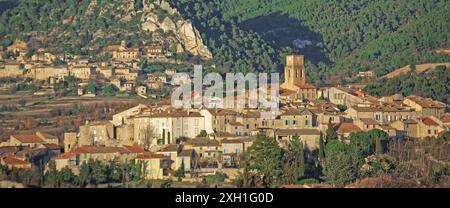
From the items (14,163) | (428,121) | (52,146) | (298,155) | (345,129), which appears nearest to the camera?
(14,163)

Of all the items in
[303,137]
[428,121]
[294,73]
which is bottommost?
[303,137]

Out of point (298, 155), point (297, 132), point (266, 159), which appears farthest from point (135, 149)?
point (266, 159)

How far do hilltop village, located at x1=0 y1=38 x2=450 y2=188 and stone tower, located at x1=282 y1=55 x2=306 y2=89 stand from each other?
4 cm

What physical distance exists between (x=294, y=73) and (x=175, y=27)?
16.2 metres

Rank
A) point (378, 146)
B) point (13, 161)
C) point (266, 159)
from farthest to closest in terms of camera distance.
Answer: point (378, 146) < point (13, 161) < point (266, 159)

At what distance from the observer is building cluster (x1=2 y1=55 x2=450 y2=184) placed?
6694 centimetres

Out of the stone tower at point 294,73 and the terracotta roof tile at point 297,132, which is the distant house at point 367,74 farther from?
the terracotta roof tile at point 297,132

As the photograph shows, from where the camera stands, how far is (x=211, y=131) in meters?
71.5

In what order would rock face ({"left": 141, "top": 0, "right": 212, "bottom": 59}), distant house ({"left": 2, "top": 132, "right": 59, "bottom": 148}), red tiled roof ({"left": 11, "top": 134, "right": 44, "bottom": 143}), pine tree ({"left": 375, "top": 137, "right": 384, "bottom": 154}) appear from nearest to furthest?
pine tree ({"left": 375, "top": 137, "right": 384, "bottom": 154}) → distant house ({"left": 2, "top": 132, "right": 59, "bottom": 148}) → red tiled roof ({"left": 11, "top": 134, "right": 44, "bottom": 143}) → rock face ({"left": 141, "top": 0, "right": 212, "bottom": 59})

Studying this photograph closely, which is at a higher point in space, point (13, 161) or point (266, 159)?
point (266, 159)

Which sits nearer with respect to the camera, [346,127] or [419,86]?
[346,127]

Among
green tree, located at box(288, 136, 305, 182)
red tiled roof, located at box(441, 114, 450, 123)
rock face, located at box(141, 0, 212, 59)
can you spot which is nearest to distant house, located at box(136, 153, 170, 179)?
green tree, located at box(288, 136, 305, 182)

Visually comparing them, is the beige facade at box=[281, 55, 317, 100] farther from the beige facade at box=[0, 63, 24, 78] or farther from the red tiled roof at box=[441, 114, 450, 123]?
the beige facade at box=[0, 63, 24, 78]

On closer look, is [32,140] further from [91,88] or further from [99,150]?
[91,88]
